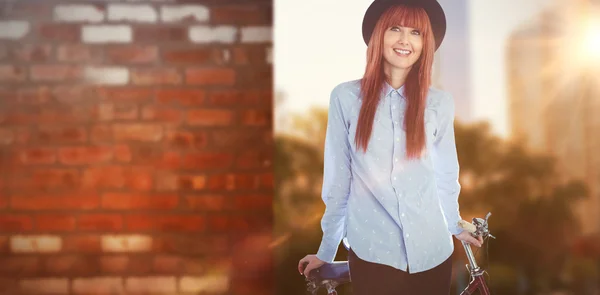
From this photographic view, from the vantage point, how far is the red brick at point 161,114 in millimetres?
1909

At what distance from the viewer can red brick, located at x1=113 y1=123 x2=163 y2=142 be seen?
1909mm

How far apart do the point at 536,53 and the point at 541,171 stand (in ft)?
1.40

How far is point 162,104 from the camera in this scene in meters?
1.91

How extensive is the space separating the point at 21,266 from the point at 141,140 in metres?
0.64

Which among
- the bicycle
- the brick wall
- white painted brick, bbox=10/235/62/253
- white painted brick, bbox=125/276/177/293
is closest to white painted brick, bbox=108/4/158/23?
the brick wall

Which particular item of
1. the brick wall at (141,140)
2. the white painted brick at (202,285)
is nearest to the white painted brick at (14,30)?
the brick wall at (141,140)

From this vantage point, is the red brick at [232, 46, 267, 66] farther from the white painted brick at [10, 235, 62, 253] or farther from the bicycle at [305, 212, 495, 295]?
the white painted brick at [10, 235, 62, 253]

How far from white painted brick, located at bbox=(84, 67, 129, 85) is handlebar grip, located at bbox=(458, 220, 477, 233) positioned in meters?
1.27

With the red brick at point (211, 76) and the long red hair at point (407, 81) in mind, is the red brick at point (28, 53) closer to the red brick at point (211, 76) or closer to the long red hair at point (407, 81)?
the red brick at point (211, 76)

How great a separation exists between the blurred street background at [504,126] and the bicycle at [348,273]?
0.04 metres

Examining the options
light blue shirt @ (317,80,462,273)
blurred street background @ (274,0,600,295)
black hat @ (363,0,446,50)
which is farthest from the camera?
blurred street background @ (274,0,600,295)

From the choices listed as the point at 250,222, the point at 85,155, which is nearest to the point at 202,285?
the point at 250,222

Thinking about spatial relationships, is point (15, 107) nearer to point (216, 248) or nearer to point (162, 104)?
point (162, 104)

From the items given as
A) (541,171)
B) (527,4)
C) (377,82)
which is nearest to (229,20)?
(377,82)
